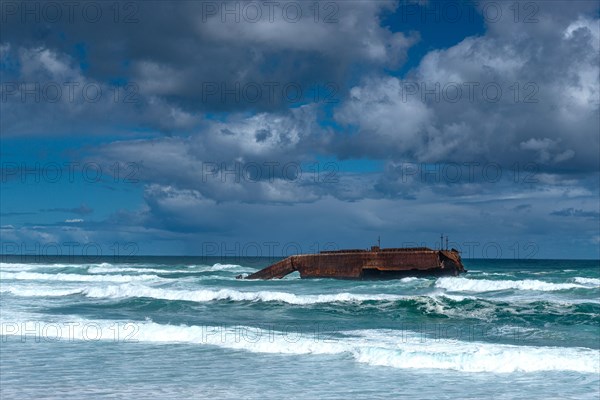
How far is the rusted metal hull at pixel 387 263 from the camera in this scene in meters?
41.2

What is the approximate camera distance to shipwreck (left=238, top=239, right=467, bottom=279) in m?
41.2

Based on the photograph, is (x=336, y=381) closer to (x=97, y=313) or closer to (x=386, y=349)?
(x=386, y=349)

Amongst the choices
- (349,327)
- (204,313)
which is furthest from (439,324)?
(204,313)

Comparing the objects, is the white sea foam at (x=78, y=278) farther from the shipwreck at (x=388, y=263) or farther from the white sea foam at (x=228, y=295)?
the white sea foam at (x=228, y=295)

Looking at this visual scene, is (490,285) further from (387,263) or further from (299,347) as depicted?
(299,347)

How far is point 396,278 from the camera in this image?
41.7 meters

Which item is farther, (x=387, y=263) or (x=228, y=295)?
(x=387, y=263)

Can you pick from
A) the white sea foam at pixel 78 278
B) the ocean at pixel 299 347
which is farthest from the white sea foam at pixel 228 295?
the white sea foam at pixel 78 278

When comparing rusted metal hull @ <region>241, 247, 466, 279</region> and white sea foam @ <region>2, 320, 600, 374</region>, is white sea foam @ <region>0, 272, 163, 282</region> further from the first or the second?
white sea foam @ <region>2, 320, 600, 374</region>

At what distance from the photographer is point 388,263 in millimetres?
41656

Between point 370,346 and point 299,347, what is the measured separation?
1.94 m

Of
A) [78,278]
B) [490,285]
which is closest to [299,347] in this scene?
[490,285]

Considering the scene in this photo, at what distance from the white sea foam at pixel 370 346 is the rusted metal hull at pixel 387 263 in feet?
69.4

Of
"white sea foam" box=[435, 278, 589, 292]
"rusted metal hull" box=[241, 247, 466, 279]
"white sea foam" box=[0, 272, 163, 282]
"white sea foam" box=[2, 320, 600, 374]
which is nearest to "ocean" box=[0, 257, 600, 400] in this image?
"white sea foam" box=[2, 320, 600, 374]
